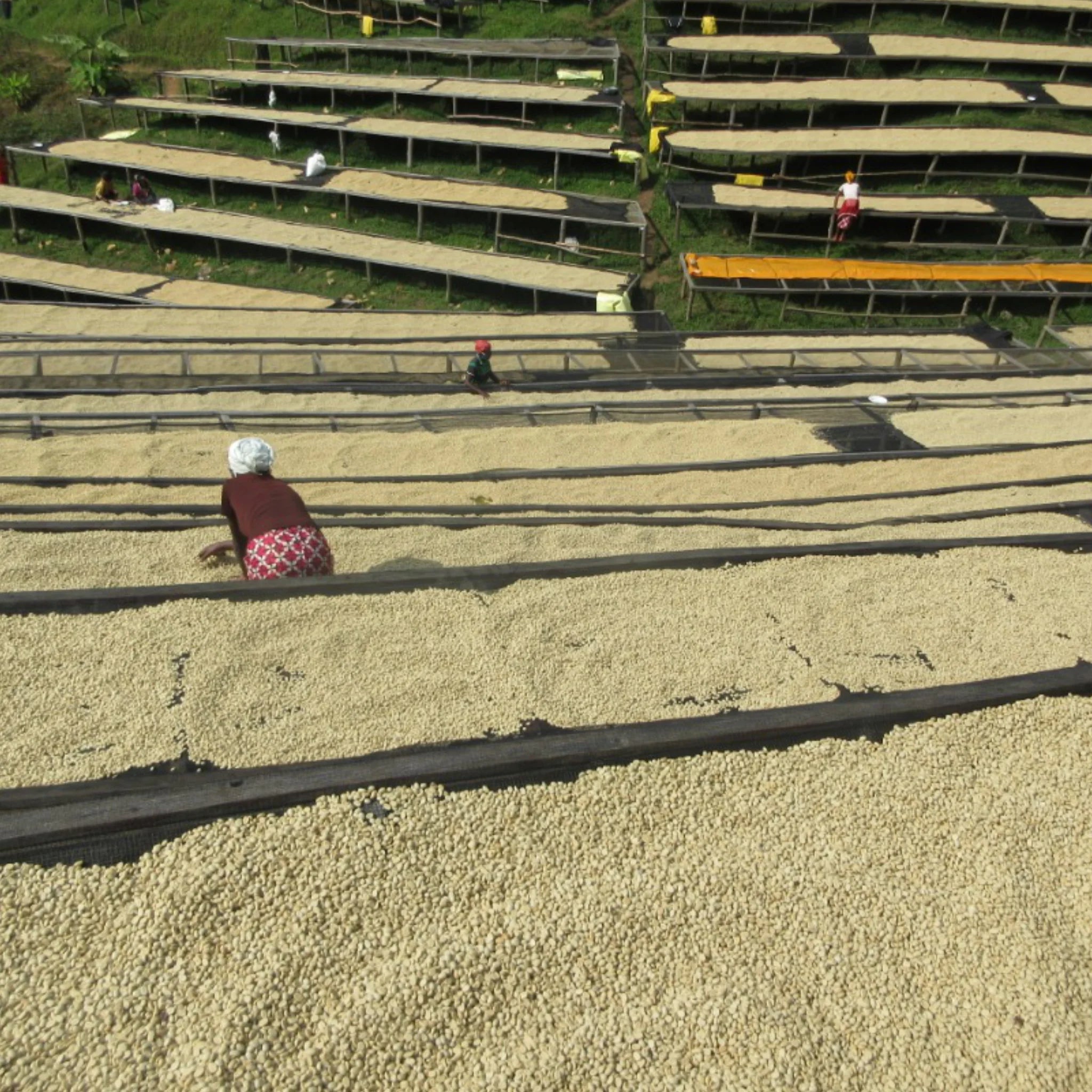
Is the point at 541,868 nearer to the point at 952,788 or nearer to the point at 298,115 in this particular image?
the point at 952,788

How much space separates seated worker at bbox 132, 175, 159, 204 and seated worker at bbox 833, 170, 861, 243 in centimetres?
1642

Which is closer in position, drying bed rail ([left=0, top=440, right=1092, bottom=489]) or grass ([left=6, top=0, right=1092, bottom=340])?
drying bed rail ([left=0, top=440, right=1092, bottom=489])

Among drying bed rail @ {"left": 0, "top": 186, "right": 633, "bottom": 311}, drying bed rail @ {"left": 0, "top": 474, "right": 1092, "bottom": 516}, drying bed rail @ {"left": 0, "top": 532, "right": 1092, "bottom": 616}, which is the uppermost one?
drying bed rail @ {"left": 0, "top": 532, "right": 1092, "bottom": 616}

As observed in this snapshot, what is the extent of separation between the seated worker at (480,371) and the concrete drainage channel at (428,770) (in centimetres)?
879

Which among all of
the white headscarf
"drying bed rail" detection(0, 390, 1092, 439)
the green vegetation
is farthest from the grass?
the white headscarf

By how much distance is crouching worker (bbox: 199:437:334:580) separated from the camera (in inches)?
241

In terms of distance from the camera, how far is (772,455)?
11.2 metres

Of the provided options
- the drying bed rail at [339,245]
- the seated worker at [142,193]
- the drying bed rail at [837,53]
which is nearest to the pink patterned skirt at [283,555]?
the drying bed rail at [339,245]

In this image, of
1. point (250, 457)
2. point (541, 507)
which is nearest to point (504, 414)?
point (541, 507)

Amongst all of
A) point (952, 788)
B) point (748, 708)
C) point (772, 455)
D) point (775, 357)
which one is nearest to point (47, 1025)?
Result: point (748, 708)

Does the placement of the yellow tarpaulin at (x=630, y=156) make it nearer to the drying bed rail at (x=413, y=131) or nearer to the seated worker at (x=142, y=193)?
the drying bed rail at (x=413, y=131)

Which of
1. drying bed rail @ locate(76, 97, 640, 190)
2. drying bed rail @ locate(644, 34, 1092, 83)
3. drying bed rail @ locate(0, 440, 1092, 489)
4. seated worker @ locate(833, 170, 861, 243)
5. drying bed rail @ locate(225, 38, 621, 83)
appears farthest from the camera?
drying bed rail @ locate(225, 38, 621, 83)

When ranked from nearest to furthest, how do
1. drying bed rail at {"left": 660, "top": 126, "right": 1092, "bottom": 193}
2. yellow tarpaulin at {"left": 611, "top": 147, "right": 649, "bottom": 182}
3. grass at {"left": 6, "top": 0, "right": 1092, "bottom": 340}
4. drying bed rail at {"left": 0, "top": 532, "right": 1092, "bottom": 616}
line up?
drying bed rail at {"left": 0, "top": 532, "right": 1092, "bottom": 616}
grass at {"left": 6, "top": 0, "right": 1092, "bottom": 340}
drying bed rail at {"left": 660, "top": 126, "right": 1092, "bottom": 193}
yellow tarpaulin at {"left": 611, "top": 147, "right": 649, "bottom": 182}

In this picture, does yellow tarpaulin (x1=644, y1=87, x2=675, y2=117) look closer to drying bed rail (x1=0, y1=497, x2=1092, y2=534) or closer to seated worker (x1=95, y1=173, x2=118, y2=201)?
seated worker (x1=95, y1=173, x2=118, y2=201)
